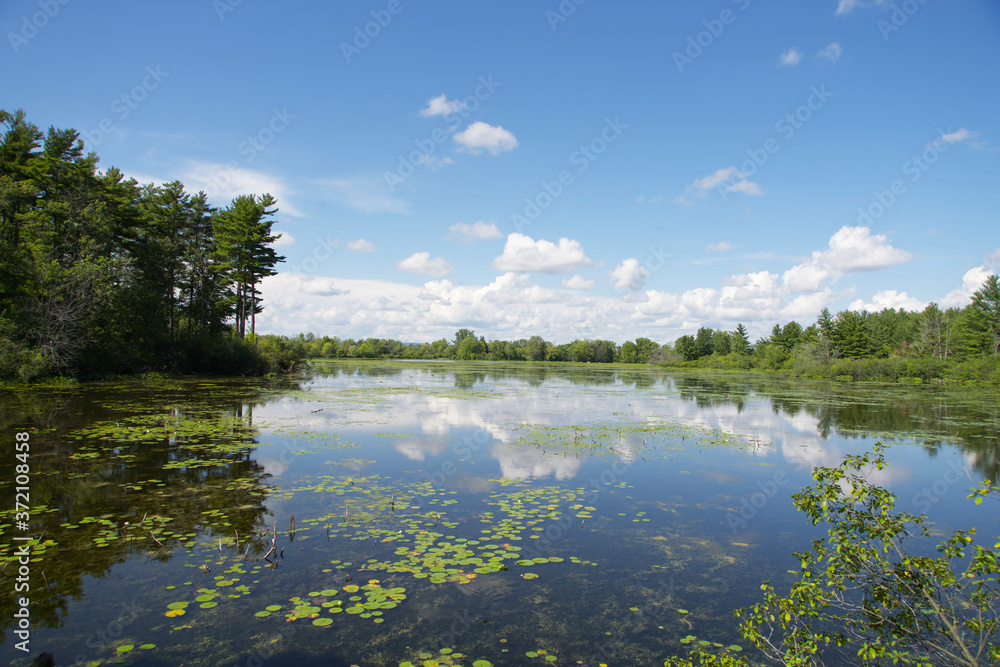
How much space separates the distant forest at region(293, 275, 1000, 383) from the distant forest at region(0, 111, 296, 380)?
8.39m

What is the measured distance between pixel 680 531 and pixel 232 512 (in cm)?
696

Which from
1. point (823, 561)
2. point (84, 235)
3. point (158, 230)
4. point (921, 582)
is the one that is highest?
point (158, 230)

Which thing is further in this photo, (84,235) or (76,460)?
(84,235)

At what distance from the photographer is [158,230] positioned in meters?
33.0

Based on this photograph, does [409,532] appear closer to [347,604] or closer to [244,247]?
[347,604]

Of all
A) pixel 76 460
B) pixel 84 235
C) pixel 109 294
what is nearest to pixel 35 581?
pixel 76 460

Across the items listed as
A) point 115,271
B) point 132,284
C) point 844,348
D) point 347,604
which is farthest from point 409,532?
point 844,348

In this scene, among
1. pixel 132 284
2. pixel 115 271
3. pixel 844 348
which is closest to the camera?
pixel 115 271

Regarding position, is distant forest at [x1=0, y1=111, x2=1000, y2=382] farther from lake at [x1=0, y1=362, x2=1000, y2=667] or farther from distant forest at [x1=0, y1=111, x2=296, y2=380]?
lake at [x1=0, y1=362, x2=1000, y2=667]

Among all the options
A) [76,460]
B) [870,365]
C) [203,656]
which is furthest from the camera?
[870,365]

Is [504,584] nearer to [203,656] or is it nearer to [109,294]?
[203,656]

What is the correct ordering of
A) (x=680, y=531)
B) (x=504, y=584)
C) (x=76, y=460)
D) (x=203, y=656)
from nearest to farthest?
(x=203, y=656)
(x=504, y=584)
(x=680, y=531)
(x=76, y=460)

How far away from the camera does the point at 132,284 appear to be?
91.2 feet

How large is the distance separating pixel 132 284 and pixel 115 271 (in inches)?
131
